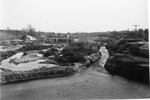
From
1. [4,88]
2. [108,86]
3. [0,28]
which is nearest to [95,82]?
[108,86]

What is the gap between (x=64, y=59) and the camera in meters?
6.79

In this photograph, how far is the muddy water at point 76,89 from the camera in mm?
4426

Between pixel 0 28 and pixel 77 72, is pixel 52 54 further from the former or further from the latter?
pixel 0 28

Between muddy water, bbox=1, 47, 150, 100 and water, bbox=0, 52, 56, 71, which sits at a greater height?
water, bbox=0, 52, 56, 71

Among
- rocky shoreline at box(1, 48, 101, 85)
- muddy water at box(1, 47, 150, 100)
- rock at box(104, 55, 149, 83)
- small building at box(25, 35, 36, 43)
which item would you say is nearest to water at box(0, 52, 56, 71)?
rocky shoreline at box(1, 48, 101, 85)

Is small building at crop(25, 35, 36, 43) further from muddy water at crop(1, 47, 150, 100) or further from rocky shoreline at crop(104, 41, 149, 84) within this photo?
A: rocky shoreline at crop(104, 41, 149, 84)

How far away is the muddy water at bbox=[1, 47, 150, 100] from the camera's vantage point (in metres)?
4.43

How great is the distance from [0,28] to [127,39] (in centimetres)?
668

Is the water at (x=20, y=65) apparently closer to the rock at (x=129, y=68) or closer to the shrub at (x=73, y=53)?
the shrub at (x=73, y=53)

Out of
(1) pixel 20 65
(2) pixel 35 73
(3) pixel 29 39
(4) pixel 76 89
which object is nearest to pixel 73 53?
(3) pixel 29 39

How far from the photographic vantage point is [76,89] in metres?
4.84

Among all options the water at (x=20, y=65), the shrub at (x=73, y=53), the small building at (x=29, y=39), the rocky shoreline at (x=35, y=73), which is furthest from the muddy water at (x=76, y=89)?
the small building at (x=29, y=39)

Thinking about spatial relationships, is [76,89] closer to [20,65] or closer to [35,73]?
[35,73]

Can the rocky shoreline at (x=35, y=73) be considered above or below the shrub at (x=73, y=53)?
below
